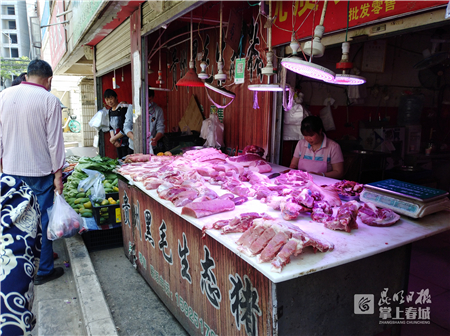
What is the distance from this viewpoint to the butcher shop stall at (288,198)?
2186 mm

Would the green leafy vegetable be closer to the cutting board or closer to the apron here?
the cutting board

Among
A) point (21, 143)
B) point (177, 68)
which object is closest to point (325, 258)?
point (21, 143)

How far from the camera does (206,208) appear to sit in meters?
2.74

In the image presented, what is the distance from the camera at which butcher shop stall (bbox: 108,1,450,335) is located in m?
2.19

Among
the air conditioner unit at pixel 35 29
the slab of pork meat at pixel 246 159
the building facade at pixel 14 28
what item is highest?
the building facade at pixel 14 28

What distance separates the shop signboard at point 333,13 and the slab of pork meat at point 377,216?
6.20ft

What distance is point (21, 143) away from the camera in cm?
398

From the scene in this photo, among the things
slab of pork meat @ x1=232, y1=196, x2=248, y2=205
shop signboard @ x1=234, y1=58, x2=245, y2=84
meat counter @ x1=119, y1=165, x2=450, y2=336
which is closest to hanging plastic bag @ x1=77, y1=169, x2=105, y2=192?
meat counter @ x1=119, y1=165, x2=450, y2=336

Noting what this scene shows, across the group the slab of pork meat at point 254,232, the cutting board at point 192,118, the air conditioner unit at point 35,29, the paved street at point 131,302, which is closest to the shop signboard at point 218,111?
the cutting board at point 192,118

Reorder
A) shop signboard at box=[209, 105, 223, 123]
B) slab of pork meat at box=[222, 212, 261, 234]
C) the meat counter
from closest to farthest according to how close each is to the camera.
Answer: the meat counter → slab of pork meat at box=[222, 212, 261, 234] → shop signboard at box=[209, 105, 223, 123]

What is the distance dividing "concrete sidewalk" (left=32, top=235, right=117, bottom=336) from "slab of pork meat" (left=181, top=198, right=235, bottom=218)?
1609 mm

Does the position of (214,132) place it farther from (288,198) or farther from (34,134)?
(288,198)

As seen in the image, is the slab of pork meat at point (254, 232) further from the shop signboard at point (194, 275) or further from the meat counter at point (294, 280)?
the shop signboard at point (194, 275)

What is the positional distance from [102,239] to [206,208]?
3.55 meters
